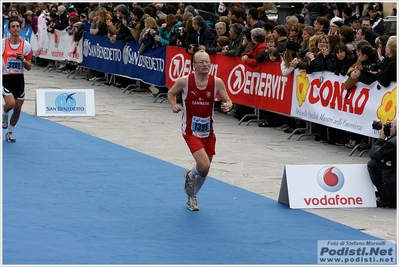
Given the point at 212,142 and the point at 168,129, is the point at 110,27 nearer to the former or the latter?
the point at 168,129

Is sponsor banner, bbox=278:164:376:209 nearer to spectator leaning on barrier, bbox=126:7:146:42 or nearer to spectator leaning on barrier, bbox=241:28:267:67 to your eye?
spectator leaning on barrier, bbox=241:28:267:67

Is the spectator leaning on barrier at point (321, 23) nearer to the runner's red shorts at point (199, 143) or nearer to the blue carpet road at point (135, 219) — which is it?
the blue carpet road at point (135, 219)

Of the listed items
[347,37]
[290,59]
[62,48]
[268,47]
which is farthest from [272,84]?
[62,48]

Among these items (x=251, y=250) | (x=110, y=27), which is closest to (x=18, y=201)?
(x=251, y=250)

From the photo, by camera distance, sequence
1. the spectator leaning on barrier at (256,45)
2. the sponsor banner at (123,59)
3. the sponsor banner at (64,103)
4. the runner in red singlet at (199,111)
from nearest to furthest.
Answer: the runner in red singlet at (199,111) → the spectator leaning on barrier at (256,45) → the sponsor banner at (64,103) → the sponsor banner at (123,59)

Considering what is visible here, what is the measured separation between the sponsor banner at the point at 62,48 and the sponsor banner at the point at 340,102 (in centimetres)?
1101

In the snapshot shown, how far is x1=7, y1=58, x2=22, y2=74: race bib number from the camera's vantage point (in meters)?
15.3

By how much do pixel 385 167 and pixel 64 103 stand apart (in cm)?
939

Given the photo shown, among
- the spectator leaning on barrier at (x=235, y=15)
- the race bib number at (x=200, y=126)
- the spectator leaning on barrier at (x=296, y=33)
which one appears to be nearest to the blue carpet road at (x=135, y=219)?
the race bib number at (x=200, y=126)

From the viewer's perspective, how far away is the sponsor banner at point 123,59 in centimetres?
2125

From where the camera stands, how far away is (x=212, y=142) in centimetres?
1116

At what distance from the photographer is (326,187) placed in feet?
37.7

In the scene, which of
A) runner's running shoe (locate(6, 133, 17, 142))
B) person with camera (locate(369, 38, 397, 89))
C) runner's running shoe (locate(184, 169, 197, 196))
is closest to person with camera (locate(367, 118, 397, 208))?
runner's running shoe (locate(184, 169, 197, 196))

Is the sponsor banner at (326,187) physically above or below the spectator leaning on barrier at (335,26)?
below
